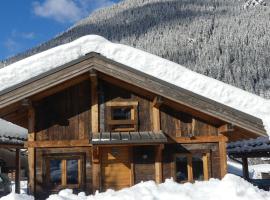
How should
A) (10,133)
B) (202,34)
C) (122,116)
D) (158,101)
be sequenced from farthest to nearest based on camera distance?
(202,34)
(10,133)
(122,116)
(158,101)

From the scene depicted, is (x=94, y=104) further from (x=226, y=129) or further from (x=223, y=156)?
(x=223, y=156)

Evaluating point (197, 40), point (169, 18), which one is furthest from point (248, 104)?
point (169, 18)

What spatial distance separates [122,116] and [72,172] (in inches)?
86.3

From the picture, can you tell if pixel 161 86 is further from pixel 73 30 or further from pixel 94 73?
pixel 73 30

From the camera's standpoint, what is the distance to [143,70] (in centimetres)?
3691

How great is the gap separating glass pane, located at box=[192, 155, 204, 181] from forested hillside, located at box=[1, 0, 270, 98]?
7434cm

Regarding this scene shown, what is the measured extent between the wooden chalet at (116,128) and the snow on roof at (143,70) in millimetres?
16456

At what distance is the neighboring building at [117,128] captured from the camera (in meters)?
12.0

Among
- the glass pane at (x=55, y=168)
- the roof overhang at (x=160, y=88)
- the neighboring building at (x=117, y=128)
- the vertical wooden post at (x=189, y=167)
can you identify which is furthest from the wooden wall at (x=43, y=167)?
the vertical wooden post at (x=189, y=167)

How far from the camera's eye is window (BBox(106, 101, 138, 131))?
12703 millimetres

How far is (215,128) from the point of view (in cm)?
1284

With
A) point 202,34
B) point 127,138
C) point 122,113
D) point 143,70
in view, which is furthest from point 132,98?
point 202,34

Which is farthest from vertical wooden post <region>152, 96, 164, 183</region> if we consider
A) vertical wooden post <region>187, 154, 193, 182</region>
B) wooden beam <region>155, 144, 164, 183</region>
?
vertical wooden post <region>187, 154, 193, 182</region>

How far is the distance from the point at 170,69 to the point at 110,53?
5664mm
